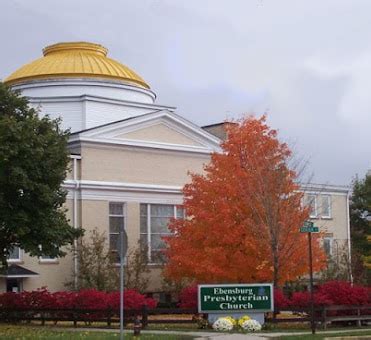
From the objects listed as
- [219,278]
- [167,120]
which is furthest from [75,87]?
[219,278]

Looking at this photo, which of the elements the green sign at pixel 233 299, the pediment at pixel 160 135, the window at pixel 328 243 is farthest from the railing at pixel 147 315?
the window at pixel 328 243

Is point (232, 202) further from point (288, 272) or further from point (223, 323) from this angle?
point (223, 323)

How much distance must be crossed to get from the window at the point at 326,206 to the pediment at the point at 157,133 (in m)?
12.6

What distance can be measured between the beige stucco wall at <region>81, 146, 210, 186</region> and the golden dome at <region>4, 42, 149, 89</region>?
8.01 m

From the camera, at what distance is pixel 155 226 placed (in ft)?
162

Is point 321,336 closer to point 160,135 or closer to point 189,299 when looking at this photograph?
point 189,299

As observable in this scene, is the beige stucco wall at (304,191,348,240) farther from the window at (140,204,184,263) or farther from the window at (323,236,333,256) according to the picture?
the window at (140,204,184,263)

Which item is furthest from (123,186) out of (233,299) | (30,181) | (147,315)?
(233,299)

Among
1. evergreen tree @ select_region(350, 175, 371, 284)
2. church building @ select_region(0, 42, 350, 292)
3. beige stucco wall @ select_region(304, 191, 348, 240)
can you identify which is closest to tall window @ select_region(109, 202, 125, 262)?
church building @ select_region(0, 42, 350, 292)

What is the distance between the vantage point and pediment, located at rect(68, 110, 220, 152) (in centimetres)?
4741

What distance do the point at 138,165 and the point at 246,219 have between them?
13.9m

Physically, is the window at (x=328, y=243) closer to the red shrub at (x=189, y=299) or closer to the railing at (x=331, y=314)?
the railing at (x=331, y=314)

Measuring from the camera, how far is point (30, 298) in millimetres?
35031

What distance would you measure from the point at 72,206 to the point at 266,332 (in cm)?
2010
